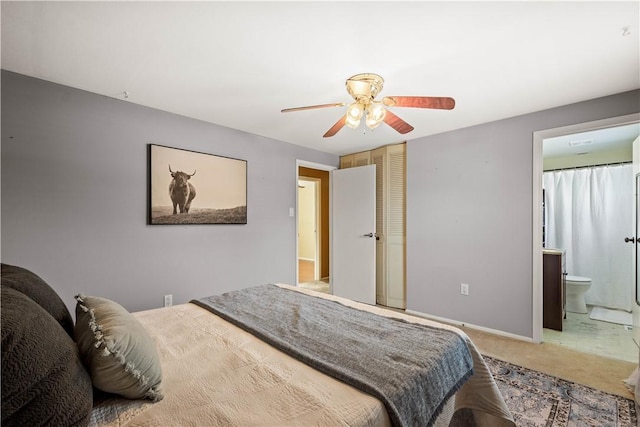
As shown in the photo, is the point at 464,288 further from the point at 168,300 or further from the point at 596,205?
the point at 168,300

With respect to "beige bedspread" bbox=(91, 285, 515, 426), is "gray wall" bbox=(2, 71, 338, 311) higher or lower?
higher

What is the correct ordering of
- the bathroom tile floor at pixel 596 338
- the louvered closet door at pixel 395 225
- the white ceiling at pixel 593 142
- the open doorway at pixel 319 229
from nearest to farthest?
the bathroom tile floor at pixel 596 338 < the white ceiling at pixel 593 142 < the louvered closet door at pixel 395 225 < the open doorway at pixel 319 229

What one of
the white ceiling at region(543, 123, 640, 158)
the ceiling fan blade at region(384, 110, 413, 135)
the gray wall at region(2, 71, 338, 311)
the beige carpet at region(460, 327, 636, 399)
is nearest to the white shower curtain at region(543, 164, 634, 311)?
the white ceiling at region(543, 123, 640, 158)

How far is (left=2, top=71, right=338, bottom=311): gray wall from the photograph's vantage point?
2.09 m

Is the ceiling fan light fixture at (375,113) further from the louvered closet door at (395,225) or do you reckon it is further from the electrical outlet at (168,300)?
the electrical outlet at (168,300)

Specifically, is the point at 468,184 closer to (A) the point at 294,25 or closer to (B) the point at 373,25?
(B) the point at 373,25

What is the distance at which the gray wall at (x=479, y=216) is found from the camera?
2.87m

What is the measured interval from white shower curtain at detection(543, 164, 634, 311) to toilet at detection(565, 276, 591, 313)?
44cm

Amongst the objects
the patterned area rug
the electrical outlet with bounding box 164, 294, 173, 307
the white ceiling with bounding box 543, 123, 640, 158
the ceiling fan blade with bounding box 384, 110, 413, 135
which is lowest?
the patterned area rug

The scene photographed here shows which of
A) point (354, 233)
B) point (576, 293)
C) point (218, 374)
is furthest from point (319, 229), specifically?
point (218, 374)

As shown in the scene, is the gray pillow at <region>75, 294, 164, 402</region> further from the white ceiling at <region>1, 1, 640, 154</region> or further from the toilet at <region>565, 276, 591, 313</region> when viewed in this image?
the toilet at <region>565, 276, 591, 313</region>

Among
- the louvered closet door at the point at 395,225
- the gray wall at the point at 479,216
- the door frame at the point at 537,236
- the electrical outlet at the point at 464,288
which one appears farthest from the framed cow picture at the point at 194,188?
the door frame at the point at 537,236

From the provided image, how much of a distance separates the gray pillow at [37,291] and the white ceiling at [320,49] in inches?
52.5

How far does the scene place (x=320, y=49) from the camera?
1.80 meters
